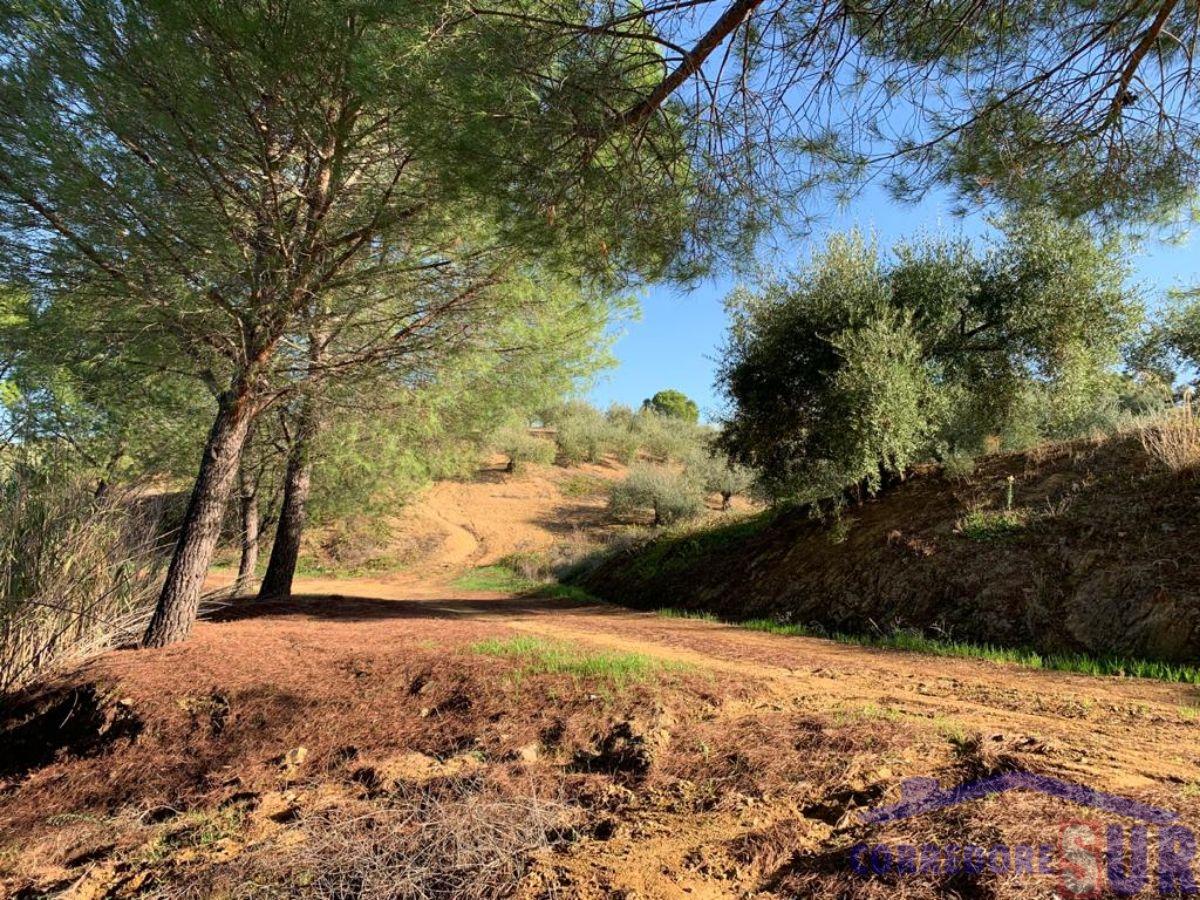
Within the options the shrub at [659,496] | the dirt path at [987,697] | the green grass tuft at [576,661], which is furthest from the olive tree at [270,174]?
the shrub at [659,496]

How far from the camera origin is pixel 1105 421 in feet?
41.9

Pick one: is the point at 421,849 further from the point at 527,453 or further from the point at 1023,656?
the point at 527,453

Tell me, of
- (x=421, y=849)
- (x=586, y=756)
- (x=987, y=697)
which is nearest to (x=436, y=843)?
(x=421, y=849)

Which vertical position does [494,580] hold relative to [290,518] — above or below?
below

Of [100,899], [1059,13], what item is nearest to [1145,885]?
[100,899]

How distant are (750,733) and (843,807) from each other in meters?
Answer: 0.91

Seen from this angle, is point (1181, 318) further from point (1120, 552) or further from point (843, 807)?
point (843, 807)

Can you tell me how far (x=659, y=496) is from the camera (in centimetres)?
2502

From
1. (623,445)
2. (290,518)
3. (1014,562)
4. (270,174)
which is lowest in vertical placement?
(290,518)

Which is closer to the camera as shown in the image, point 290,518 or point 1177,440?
point 1177,440

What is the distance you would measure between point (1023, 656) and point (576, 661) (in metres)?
4.31

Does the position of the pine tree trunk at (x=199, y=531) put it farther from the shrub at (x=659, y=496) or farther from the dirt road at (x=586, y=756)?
the shrub at (x=659, y=496)

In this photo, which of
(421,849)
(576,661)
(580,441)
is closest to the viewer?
(421,849)

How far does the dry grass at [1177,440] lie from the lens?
6910 mm
